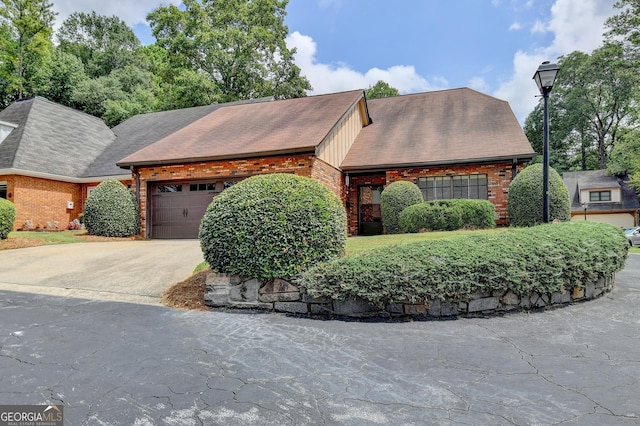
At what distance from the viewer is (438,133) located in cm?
1546

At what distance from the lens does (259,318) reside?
4832mm

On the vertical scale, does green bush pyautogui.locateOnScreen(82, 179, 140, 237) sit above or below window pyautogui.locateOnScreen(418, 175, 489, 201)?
below

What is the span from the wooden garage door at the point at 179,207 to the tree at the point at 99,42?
98.2ft

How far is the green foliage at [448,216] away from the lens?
11180 millimetres

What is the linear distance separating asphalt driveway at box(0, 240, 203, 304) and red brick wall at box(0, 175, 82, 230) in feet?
20.8

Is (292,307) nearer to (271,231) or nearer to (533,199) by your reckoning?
(271,231)

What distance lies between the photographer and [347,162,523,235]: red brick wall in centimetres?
1279

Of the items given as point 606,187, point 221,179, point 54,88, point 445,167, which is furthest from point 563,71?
point 54,88

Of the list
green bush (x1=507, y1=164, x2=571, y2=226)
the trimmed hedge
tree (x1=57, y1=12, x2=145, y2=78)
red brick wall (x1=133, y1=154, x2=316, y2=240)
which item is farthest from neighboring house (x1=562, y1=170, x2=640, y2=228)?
tree (x1=57, y1=12, x2=145, y2=78)

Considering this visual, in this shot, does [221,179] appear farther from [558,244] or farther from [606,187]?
[606,187]

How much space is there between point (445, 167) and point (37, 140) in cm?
1822

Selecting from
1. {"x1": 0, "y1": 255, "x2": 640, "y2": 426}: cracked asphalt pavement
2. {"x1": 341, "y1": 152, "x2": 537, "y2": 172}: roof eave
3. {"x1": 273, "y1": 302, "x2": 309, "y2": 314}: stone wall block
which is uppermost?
{"x1": 341, "y1": 152, "x2": 537, "y2": 172}: roof eave

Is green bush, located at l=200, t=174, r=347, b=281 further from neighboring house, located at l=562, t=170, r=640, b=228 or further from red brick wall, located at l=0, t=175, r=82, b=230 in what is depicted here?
neighboring house, located at l=562, t=170, r=640, b=228

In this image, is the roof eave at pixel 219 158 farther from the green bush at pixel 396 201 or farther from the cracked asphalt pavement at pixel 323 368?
the cracked asphalt pavement at pixel 323 368
